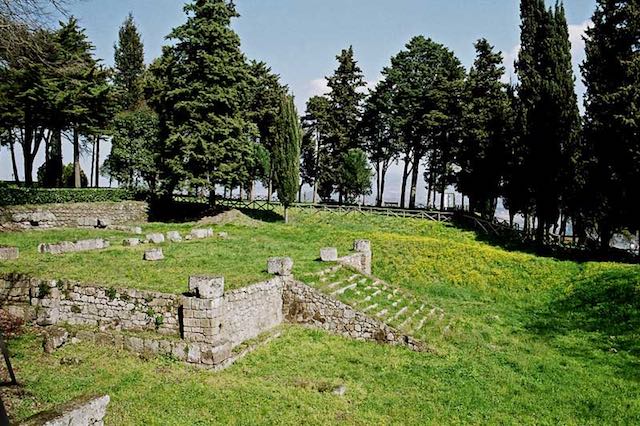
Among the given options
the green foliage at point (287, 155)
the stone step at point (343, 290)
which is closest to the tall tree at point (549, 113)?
the green foliage at point (287, 155)

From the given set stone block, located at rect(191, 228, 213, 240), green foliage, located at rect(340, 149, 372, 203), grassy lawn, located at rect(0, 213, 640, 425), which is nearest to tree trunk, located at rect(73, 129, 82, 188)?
grassy lawn, located at rect(0, 213, 640, 425)

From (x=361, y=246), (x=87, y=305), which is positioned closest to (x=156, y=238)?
(x=361, y=246)

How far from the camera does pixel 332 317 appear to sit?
15.8 metres

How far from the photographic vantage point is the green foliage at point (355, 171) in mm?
50156

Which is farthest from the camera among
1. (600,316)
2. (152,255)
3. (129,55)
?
(129,55)

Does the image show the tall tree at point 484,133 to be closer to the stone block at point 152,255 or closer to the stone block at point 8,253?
the stone block at point 152,255

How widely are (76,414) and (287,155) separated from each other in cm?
3531

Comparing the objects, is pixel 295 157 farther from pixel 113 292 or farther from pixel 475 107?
pixel 113 292

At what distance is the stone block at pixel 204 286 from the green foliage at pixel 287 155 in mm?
26264

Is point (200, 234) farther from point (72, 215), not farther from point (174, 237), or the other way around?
point (72, 215)

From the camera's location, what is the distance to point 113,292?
44.2 feet

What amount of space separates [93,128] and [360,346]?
35.4m

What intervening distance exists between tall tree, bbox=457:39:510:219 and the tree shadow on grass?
54.6ft

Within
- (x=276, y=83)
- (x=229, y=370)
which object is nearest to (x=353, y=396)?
(x=229, y=370)
